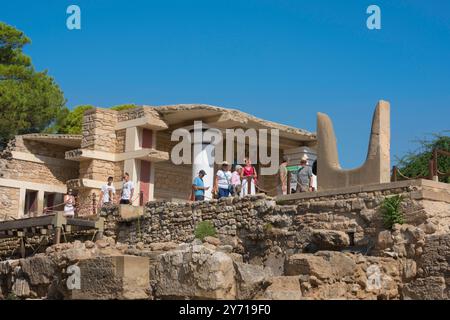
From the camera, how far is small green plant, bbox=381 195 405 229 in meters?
13.9

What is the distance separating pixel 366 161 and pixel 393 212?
1462 mm

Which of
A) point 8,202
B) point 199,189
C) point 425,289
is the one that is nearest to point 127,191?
point 199,189

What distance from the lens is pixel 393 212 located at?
45.8 ft

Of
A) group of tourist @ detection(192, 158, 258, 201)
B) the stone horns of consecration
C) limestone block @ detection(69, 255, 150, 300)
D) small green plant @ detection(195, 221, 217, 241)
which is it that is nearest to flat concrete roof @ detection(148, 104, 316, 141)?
group of tourist @ detection(192, 158, 258, 201)

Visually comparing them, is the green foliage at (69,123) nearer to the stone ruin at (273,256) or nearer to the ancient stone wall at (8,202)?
the ancient stone wall at (8,202)

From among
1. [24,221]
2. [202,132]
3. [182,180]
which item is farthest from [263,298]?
[182,180]

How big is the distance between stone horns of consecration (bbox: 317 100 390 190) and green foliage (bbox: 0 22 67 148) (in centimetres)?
1883

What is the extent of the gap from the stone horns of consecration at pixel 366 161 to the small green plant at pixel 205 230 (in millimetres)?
2814

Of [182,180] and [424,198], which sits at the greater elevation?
[182,180]

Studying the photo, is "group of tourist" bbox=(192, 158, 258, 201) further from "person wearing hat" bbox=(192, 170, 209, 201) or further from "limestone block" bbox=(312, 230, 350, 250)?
"limestone block" bbox=(312, 230, 350, 250)

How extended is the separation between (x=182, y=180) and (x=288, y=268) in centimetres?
1395

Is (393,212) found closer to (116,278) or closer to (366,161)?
(366,161)

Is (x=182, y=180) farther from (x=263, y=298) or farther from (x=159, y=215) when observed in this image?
(x=263, y=298)

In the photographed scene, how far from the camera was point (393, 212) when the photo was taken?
13.9 m
